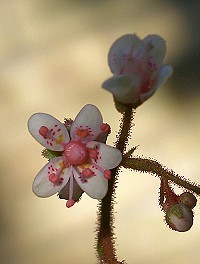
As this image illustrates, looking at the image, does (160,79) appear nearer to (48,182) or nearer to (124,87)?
(124,87)

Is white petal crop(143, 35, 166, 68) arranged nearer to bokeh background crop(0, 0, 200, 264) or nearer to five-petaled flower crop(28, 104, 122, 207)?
five-petaled flower crop(28, 104, 122, 207)

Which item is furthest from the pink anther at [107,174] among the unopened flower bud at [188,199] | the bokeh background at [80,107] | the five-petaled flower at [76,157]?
the bokeh background at [80,107]

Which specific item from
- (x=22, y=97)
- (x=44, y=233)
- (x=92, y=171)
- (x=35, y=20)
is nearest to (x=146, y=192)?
(x=44, y=233)

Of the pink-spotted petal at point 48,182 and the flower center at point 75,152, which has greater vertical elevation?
the flower center at point 75,152

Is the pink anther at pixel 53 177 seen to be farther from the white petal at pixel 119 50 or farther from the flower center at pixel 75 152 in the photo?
the white petal at pixel 119 50

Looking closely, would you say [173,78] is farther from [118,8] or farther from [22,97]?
[22,97]

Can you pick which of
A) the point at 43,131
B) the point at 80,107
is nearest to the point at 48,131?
the point at 43,131

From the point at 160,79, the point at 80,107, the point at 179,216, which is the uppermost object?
the point at 80,107
